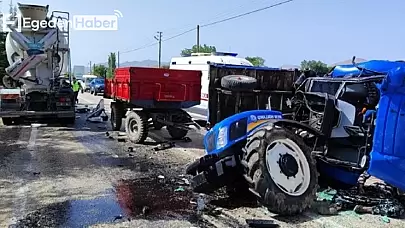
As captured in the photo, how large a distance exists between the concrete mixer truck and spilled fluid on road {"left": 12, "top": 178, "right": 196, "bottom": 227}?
880 centimetres

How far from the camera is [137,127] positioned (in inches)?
441

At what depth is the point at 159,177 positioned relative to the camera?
24.5 feet

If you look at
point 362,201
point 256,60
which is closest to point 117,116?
point 362,201

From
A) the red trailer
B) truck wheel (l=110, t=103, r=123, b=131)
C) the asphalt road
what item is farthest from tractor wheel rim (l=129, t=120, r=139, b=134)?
truck wheel (l=110, t=103, r=123, b=131)

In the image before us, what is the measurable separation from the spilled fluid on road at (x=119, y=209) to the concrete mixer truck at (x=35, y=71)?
8.80 m

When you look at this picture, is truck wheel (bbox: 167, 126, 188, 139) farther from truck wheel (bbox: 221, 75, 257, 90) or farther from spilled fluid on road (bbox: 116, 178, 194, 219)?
spilled fluid on road (bbox: 116, 178, 194, 219)

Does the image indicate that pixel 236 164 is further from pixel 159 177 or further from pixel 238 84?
pixel 238 84

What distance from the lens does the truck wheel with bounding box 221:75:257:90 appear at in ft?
31.8

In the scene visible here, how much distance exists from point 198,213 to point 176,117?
5.99 metres

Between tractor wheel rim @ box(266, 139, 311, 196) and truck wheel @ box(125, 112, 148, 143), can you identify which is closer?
tractor wheel rim @ box(266, 139, 311, 196)

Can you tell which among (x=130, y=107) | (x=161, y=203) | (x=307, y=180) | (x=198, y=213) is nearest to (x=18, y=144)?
(x=130, y=107)

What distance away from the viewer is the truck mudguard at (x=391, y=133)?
16.0 feet

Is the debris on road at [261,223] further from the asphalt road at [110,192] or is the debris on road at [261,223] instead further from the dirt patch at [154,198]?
the dirt patch at [154,198]

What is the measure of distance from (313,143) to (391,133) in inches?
47.8
